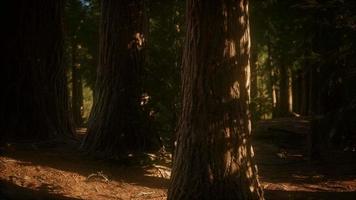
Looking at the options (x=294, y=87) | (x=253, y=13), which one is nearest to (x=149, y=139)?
(x=253, y=13)

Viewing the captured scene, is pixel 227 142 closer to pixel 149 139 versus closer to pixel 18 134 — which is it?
pixel 149 139

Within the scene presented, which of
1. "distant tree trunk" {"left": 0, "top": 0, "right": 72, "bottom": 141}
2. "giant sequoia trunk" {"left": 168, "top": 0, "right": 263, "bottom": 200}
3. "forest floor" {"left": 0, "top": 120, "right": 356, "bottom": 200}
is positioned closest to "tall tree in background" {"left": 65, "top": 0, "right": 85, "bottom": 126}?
"distant tree trunk" {"left": 0, "top": 0, "right": 72, "bottom": 141}

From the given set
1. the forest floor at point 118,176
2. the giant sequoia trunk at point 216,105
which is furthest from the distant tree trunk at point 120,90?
the giant sequoia trunk at point 216,105

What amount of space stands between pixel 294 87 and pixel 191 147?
26734 mm

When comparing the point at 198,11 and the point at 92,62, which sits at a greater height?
the point at 92,62

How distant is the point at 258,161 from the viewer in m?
12.2

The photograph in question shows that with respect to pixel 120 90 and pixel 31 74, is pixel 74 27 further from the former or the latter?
pixel 120 90

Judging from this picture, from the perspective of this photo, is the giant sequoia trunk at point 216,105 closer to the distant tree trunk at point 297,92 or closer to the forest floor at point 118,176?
the forest floor at point 118,176

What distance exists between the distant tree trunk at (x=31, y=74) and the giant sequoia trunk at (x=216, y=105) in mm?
5220

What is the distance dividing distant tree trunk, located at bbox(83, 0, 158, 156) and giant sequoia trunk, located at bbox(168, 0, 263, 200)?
4110 millimetres

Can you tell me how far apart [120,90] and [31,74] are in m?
2.21

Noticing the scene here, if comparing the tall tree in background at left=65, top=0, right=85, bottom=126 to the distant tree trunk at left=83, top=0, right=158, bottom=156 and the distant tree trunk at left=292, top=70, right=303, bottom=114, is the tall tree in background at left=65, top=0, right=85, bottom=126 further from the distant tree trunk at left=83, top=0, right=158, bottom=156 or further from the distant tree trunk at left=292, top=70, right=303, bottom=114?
the distant tree trunk at left=292, top=70, right=303, bottom=114

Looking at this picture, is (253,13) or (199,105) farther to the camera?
(253,13)

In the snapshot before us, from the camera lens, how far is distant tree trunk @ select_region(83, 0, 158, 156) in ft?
34.6
